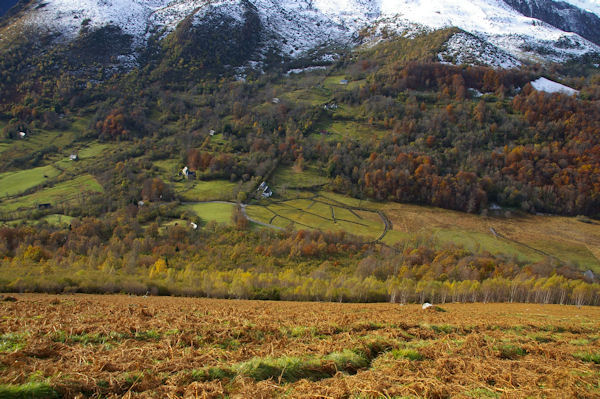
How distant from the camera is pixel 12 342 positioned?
10.7 meters

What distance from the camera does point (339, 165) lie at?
11519 centimetres

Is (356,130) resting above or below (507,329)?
below

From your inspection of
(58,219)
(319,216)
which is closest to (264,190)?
(319,216)

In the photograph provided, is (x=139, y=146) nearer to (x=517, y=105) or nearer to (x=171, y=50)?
(x=171, y=50)

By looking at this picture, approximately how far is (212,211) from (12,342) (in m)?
76.8

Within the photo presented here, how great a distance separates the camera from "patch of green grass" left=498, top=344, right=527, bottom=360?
1146 cm

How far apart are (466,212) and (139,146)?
126216mm

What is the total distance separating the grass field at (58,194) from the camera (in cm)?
8412

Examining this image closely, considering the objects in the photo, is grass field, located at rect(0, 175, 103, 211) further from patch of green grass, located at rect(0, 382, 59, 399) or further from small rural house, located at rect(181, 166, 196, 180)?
patch of green grass, located at rect(0, 382, 59, 399)

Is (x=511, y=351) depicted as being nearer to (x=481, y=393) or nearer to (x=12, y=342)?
(x=481, y=393)

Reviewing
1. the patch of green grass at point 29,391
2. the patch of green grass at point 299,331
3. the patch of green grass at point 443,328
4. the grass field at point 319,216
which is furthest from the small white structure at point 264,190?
the patch of green grass at point 29,391

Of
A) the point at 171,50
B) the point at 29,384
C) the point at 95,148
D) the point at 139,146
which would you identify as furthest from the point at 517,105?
the point at 171,50

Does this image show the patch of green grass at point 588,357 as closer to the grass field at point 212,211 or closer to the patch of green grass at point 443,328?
the patch of green grass at point 443,328

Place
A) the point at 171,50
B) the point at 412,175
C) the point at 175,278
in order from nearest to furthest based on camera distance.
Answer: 1. the point at 175,278
2. the point at 412,175
3. the point at 171,50
